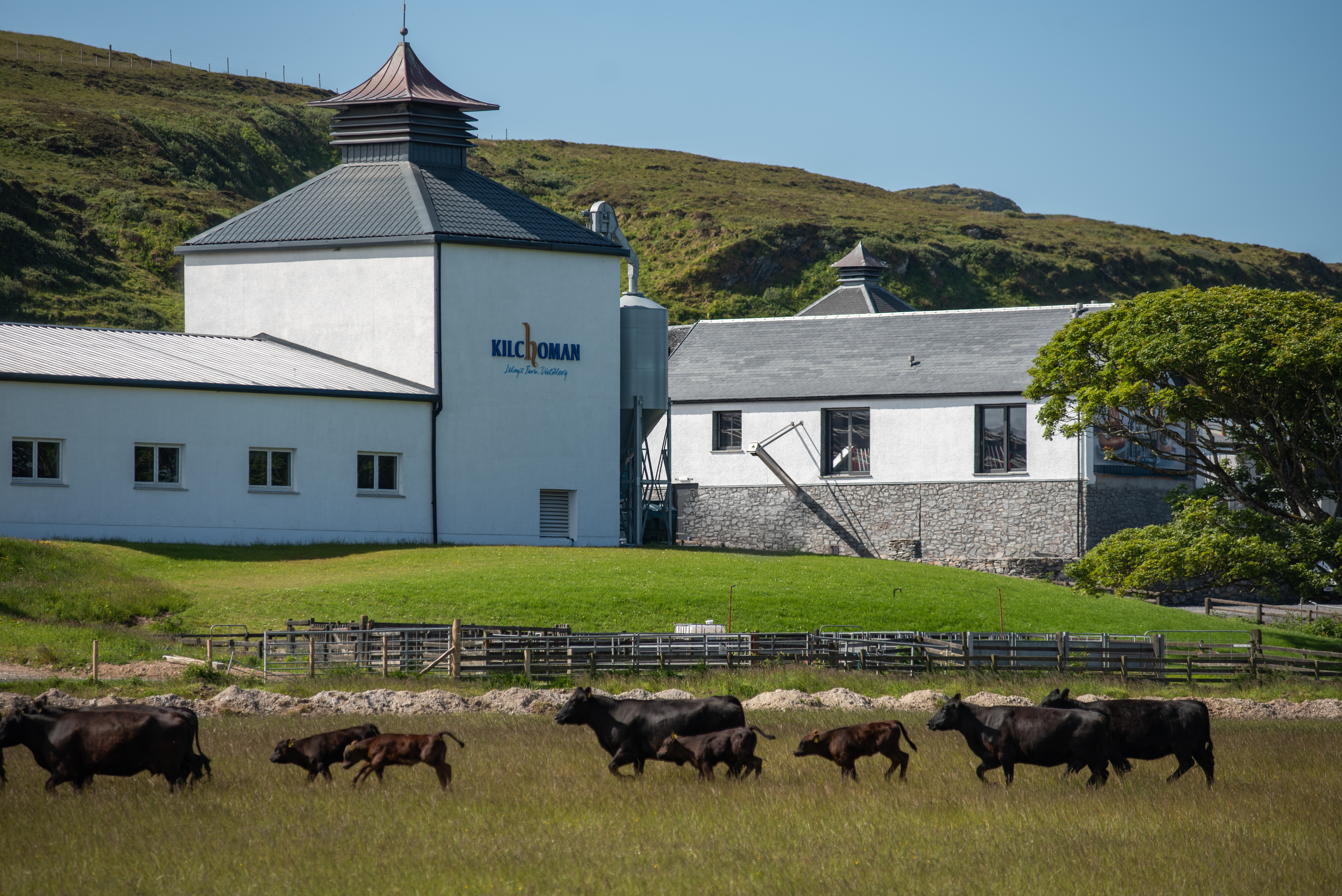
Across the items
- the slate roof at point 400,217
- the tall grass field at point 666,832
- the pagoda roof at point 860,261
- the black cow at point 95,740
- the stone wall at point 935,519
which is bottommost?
the tall grass field at point 666,832

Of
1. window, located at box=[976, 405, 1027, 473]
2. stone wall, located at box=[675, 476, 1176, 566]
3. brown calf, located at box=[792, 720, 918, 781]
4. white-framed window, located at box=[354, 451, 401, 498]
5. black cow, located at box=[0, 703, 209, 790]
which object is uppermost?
window, located at box=[976, 405, 1027, 473]

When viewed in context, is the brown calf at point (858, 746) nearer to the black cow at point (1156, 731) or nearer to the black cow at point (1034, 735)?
the black cow at point (1034, 735)

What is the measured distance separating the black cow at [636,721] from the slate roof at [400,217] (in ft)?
99.6

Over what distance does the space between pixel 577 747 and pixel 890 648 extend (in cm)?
1287

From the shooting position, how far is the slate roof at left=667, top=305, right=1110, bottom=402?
2079 inches

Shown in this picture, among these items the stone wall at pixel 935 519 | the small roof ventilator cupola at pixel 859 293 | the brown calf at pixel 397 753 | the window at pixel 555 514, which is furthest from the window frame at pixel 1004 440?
the brown calf at pixel 397 753

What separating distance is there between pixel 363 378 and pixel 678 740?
30.4 m

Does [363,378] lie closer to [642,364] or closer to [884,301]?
[642,364]

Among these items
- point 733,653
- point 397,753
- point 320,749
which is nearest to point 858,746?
point 397,753

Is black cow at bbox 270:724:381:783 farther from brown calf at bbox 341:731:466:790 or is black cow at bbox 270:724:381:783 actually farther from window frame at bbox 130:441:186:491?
window frame at bbox 130:441:186:491

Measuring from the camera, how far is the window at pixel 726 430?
56188mm

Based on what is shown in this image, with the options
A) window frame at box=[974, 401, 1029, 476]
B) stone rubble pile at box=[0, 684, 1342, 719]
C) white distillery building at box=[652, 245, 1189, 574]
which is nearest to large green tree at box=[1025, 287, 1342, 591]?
stone rubble pile at box=[0, 684, 1342, 719]

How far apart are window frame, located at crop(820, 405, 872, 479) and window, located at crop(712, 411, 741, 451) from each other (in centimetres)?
355

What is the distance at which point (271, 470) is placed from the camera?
136ft
